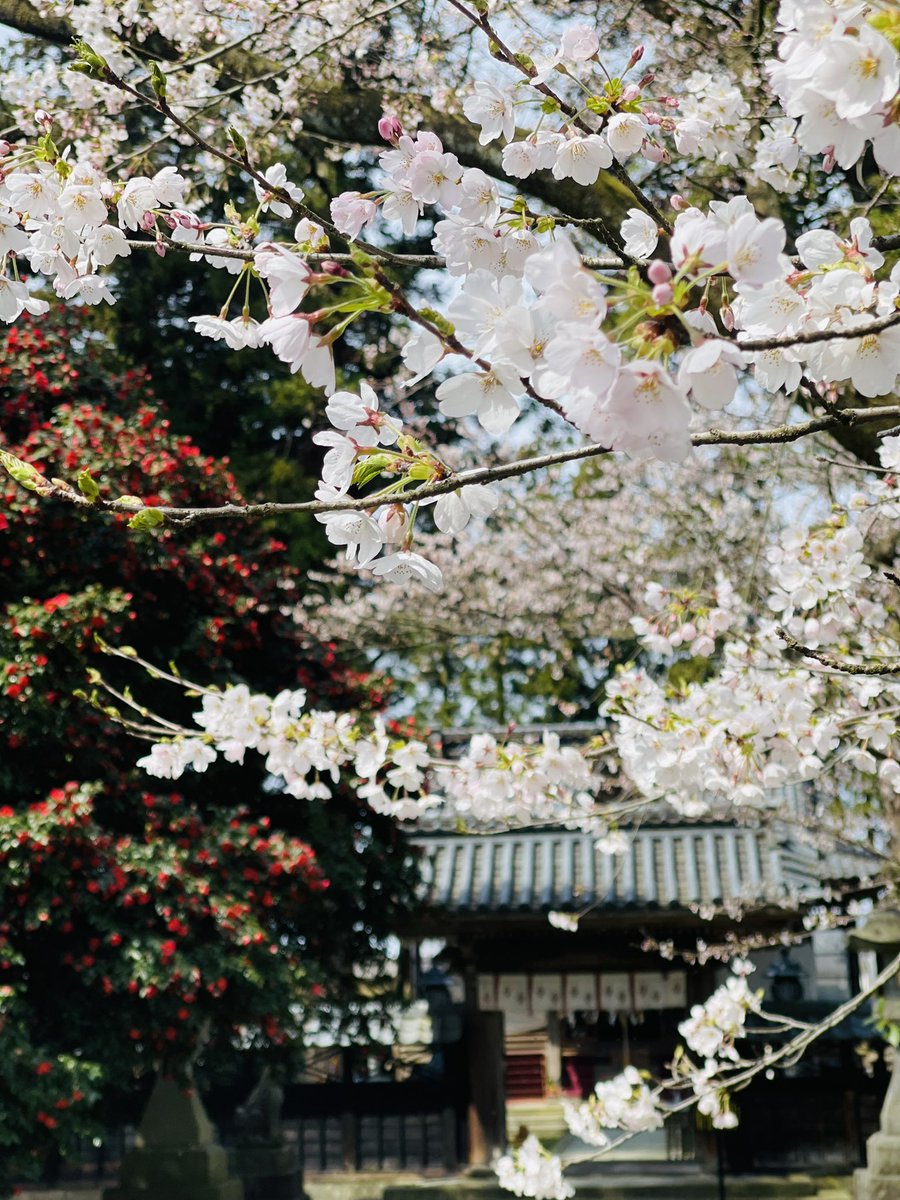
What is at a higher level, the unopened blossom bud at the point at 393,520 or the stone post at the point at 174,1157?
the unopened blossom bud at the point at 393,520

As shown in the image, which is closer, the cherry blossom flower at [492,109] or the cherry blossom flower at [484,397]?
the cherry blossom flower at [484,397]

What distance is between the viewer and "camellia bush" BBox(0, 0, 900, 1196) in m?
1.41

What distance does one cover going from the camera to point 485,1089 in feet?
38.2

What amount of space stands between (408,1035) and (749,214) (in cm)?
2286

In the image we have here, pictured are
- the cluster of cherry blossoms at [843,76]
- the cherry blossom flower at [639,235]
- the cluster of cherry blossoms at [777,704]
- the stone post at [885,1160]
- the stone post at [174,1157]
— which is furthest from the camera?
the stone post at [174,1157]

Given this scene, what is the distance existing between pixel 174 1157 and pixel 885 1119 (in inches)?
209

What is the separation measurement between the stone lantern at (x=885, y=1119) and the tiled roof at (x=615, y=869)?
1069 mm

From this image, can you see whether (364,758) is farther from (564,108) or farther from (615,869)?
(615,869)

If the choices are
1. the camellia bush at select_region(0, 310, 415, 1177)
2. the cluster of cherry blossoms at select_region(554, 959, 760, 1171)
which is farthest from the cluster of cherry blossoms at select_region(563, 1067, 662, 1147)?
the camellia bush at select_region(0, 310, 415, 1177)

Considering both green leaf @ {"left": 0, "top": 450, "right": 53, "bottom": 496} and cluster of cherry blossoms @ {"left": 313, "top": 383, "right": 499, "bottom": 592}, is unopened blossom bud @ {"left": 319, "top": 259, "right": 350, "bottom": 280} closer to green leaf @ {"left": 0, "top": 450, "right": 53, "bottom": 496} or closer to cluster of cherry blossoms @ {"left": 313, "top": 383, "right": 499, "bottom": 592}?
cluster of cherry blossoms @ {"left": 313, "top": 383, "right": 499, "bottom": 592}

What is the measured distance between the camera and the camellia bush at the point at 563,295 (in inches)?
55.7

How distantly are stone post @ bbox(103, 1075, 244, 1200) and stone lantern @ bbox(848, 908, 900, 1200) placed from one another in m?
4.71

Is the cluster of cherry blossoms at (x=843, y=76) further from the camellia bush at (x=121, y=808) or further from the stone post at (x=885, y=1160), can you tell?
the stone post at (x=885, y=1160)

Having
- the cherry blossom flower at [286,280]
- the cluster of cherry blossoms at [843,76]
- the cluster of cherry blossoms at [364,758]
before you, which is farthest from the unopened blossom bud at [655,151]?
the cluster of cherry blossoms at [364,758]
